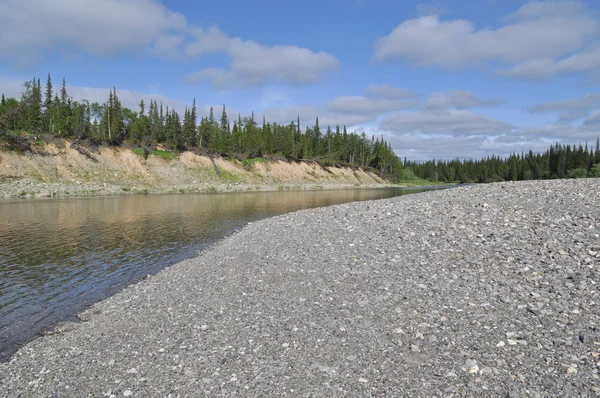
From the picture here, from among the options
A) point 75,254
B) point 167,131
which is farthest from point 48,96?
point 75,254

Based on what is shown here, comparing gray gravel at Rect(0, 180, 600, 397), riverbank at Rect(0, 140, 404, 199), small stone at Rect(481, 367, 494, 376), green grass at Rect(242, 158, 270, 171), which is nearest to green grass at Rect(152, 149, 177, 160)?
riverbank at Rect(0, 140, 404, 199)

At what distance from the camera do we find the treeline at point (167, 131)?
8894 cm

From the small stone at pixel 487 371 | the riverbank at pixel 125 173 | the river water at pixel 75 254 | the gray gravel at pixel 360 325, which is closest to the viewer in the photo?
the small stone at pixel 487 371

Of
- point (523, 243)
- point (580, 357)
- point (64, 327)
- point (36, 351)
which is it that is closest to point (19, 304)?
point (64, 327)

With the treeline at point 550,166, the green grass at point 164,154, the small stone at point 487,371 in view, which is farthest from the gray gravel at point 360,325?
the treeline at point 550,166

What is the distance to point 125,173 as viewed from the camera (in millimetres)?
78250

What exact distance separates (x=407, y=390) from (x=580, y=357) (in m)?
3.53

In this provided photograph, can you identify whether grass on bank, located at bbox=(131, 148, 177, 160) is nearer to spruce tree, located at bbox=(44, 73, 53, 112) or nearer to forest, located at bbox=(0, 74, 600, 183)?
forest, located at bbox=(0, 74, 600, 183)

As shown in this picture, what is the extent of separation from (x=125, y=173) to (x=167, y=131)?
123 ft

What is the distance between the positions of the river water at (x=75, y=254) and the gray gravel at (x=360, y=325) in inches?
57.8

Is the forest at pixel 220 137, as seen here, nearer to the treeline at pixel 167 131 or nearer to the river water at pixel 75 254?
the treeline at pixel 167 131

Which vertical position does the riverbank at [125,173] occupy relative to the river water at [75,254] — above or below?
above

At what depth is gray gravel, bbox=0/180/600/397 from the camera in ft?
20.8

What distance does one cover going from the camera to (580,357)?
643 cm
